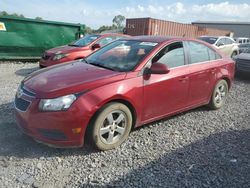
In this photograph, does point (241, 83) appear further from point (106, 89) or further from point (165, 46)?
point (106, 89)

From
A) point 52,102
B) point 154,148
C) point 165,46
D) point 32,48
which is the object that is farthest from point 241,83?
point 32,48

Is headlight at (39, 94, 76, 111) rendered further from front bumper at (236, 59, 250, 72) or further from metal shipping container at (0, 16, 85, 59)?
metal shipping container at (0, 16, 85, 59)

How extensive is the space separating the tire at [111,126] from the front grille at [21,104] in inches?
35.0

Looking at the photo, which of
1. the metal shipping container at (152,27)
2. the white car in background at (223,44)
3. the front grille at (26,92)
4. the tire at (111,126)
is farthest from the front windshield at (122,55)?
the metal shipping container at (152,27)

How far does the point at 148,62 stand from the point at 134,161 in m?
1.51

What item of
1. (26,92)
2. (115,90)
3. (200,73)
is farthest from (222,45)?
(26,92)

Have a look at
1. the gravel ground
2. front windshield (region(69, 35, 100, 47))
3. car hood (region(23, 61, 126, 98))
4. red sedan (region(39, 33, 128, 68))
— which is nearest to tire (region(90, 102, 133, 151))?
the gravel ground

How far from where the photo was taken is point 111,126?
3785mm

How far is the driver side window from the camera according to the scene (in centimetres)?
439

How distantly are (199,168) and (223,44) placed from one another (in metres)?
11.9

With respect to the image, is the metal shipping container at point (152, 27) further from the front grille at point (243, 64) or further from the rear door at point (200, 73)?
the rear door at point (200, 73)

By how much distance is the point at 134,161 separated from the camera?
3588 mm

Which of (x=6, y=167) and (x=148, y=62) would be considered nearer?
(x=6, y=167)

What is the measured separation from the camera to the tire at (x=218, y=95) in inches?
221
